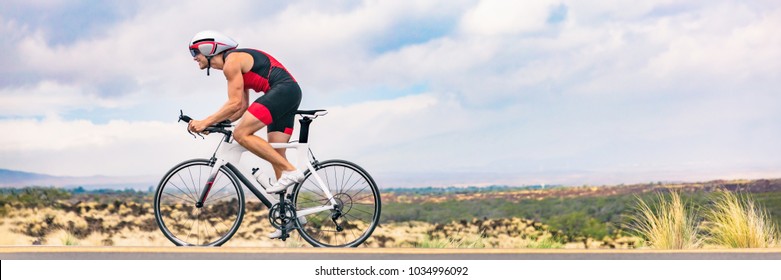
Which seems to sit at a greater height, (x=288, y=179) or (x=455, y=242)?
(x=288, y=179)

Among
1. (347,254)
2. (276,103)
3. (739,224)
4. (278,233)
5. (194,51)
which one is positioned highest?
(194,51)

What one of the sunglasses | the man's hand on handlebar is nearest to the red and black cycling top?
the sunglasses

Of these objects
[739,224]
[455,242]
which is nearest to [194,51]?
[455,242]

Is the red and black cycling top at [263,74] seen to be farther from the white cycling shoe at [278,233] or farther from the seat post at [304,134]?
the white cycling shoe at [278,233]

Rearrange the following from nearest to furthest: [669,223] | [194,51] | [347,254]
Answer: [347,254] → [194,51] → [669,223]

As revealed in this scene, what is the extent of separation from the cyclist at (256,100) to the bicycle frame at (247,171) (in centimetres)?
9

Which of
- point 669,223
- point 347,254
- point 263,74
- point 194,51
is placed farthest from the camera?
point 669,223

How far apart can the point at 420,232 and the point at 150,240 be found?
9.12ft

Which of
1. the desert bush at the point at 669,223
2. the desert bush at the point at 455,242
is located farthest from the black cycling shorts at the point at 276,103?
the desert bush at the point at 669,223

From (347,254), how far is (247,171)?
114cm

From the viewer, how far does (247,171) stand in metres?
7.62

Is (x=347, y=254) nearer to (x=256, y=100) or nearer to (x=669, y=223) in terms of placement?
(x=256, y=100)

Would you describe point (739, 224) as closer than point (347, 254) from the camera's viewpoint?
No
